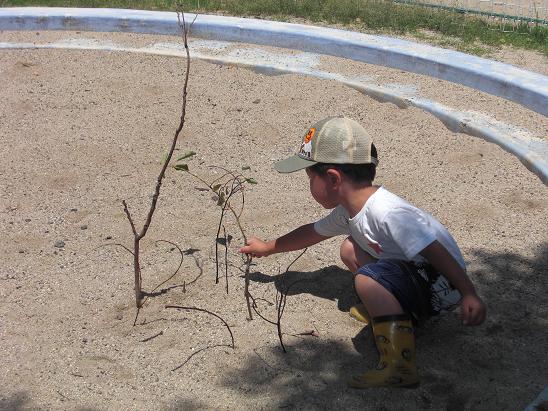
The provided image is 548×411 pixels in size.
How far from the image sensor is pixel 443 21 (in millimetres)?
6414

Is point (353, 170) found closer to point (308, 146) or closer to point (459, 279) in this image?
point (308, 146)

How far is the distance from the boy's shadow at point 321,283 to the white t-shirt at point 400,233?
32 centimetres

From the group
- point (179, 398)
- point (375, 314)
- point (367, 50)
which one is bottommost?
point (179, 398)

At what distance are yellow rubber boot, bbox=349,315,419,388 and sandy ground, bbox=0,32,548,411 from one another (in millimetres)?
39

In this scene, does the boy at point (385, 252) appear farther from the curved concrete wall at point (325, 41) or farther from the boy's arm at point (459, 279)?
the curved concrete wall at point (325, 41)

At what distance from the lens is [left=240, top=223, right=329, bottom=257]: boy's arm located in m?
3.21

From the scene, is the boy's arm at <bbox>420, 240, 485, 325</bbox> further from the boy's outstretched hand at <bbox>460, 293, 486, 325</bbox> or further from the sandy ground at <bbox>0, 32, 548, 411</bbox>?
the sandy ground at <bbox>0, 32, 548, 411</bbox>

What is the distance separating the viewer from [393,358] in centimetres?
266

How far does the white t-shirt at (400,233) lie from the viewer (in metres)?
2.72

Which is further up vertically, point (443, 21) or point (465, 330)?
point (443, 21)

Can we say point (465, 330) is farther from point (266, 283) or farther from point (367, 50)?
point (367, 50)

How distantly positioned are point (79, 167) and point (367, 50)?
2292 millimetres

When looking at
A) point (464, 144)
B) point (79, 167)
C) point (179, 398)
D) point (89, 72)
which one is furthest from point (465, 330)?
point (89, 72)

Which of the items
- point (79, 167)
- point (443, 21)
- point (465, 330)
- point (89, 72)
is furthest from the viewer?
point (443, 21)
